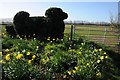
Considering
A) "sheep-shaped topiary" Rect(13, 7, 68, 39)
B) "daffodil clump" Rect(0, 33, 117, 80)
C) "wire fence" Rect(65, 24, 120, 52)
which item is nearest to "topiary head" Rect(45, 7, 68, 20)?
"sheep-shaped topiary" Rect(13, 7, 68, 39)

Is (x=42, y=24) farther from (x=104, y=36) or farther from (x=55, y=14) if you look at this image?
(x=104, y=36)

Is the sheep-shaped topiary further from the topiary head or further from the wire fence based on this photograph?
the wire fence

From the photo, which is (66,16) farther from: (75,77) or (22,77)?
(22,77)

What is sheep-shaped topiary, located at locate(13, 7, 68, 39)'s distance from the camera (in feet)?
62.1

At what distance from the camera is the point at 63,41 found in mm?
16688

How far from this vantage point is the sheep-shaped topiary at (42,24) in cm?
1894

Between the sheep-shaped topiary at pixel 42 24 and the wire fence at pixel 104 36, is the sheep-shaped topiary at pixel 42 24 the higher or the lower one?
the higher one

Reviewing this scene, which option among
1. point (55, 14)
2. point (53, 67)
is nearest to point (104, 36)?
point (55, 14)

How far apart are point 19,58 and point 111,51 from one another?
28.6 ft

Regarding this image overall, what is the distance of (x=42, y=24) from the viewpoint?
63.3ft

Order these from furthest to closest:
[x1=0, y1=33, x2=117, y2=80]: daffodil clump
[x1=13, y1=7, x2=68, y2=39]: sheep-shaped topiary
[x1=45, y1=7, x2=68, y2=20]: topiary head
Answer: [x1=45, y1=7, x2=68, y2=20]: topiary head, [x1=13, y1=7, x2=68, y2=39]: sheep-shaped topiary, [x1=0, y1=33, x2=117, y2=80]: daffodil clump

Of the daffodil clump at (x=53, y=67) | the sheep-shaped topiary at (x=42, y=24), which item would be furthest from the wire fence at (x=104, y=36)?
the daffodil clump at (x=53, y=67)

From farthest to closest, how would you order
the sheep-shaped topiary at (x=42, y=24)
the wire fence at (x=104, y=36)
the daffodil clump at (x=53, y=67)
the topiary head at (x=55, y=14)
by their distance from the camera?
the wire fence at (x=104, y=36) → the topiary head at (x=55, y=14) → the sheep-shaped topiary at (x=42, y=24) → the daffodil clump at (x=53, y=67)

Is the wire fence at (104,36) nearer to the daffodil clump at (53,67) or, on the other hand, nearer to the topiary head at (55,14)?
the topiary head at (55,14)
